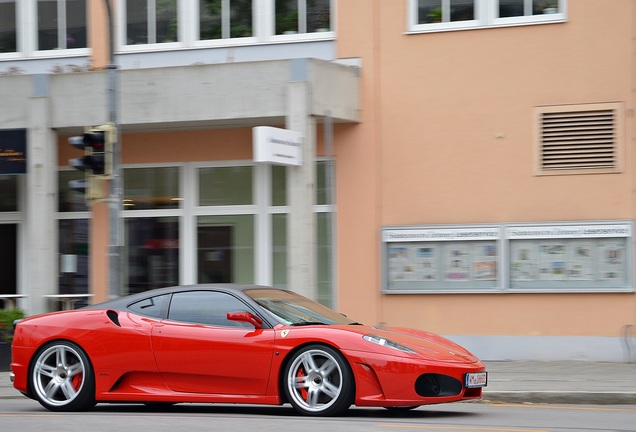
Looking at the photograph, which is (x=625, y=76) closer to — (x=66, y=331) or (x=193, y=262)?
(x=193, y=262)

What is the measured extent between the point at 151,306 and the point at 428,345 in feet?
9.15

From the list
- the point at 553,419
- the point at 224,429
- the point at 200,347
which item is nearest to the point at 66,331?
the point at 200,347

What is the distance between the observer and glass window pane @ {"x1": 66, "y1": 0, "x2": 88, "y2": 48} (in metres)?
19.0

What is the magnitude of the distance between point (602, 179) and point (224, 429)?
9.62 metres

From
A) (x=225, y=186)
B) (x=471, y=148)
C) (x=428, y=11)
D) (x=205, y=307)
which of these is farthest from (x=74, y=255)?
(x=205, y=307)

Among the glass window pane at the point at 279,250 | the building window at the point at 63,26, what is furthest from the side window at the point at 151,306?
the building window at the point at 63,26

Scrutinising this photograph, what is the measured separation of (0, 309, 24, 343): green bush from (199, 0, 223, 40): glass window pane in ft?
18.6

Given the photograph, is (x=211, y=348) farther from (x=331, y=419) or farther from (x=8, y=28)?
(x=8, y=28)

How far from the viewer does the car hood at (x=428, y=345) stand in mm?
9641

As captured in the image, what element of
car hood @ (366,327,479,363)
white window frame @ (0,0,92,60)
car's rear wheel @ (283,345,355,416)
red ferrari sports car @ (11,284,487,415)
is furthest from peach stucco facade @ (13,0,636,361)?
car's rear wheel @ (283,345,355,416)

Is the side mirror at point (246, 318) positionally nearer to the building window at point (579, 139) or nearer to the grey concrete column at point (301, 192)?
the grey concrete column at point (301, 192)

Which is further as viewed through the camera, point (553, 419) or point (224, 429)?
point (553, 419)

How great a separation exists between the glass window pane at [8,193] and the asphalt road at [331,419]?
8.82 metres

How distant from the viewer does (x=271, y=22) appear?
18.1 m
